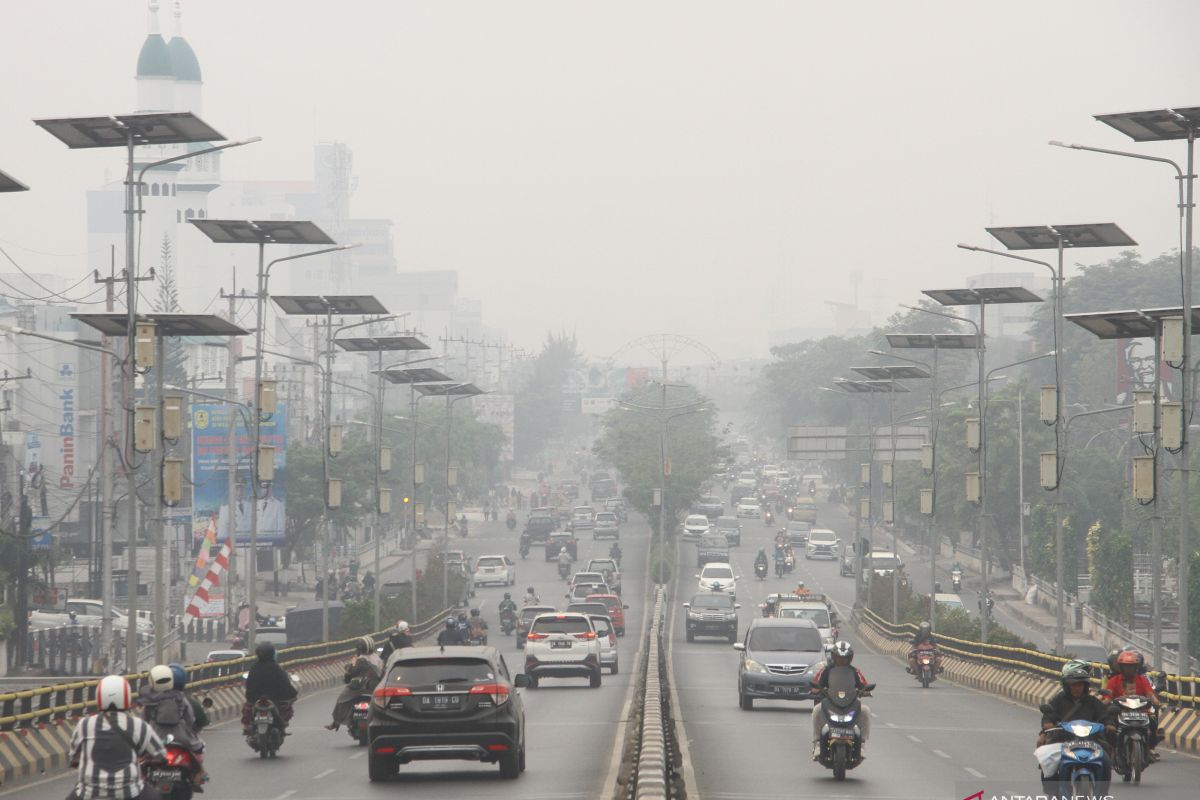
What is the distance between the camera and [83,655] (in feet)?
181

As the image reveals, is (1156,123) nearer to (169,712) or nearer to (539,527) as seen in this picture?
(169,712)

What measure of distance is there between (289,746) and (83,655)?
29.8 meters

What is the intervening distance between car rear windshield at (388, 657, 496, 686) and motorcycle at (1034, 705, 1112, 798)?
24.8 feet

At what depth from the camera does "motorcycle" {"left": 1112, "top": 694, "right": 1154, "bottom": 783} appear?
843 inches

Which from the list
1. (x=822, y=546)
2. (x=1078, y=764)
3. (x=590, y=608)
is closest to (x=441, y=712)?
(x=1078, y=764)

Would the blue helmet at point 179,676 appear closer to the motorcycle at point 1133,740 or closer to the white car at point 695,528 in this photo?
the motorcycle at point 1133,740

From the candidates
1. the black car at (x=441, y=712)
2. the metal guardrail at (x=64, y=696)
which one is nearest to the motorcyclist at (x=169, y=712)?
A: the black car at (x=441, y=712)

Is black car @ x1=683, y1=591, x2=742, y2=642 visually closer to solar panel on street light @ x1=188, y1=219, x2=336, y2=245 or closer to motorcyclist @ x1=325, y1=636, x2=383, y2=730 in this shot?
solar panel on street light @ x1=188, y1=219, x2=336, y2=245

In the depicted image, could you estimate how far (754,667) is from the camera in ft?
110

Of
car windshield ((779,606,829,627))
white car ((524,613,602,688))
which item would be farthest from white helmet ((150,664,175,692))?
car windshield ((779,606,829,627))

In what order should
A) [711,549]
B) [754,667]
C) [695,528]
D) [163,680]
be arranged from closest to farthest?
[163,680] → [754,667] → [711,549] → [695,528]

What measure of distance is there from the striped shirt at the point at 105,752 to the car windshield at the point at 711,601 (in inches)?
2115

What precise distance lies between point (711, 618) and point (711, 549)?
44776 millimetres

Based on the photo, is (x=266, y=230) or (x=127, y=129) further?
(x=266, y=230)
